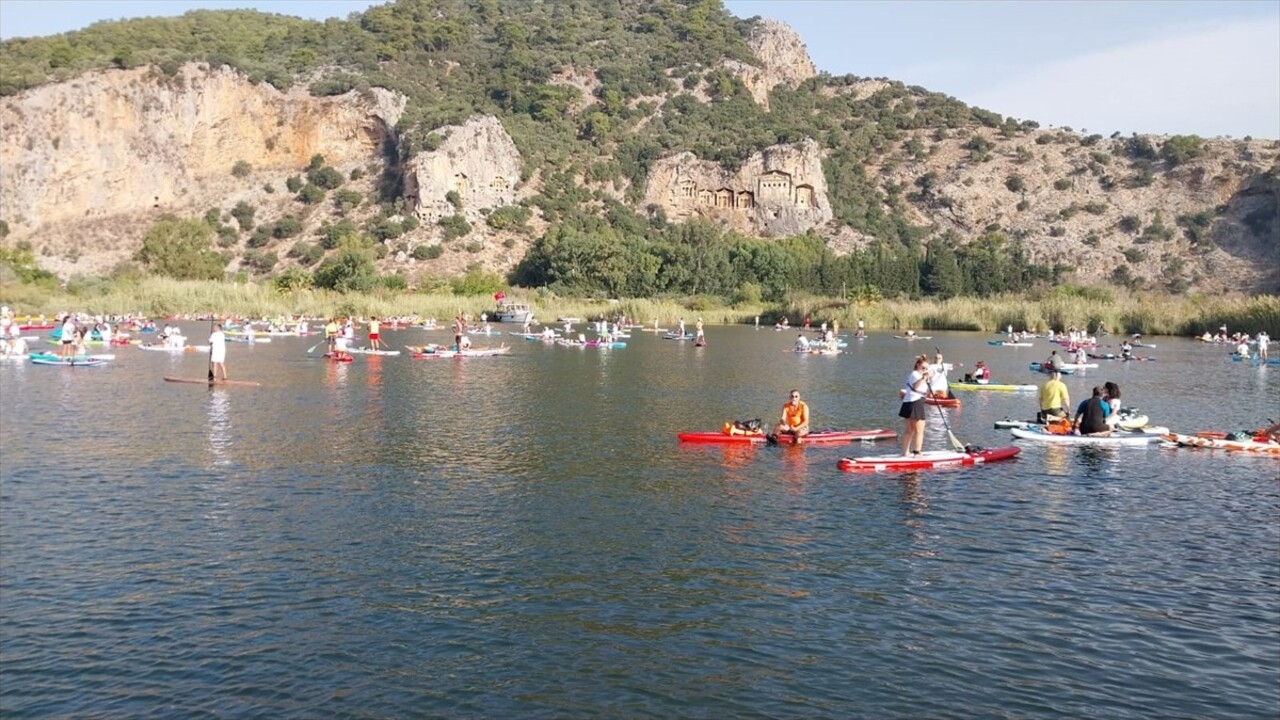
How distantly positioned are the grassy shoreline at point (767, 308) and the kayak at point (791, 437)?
218 ft

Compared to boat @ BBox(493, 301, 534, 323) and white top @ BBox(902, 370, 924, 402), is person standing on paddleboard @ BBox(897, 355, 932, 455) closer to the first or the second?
white top @ BBox(902, 370, 924, 402)

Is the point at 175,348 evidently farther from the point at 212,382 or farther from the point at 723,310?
the point at 723,310

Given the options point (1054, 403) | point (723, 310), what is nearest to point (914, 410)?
point (1054, 403)

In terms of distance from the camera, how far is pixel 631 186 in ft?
538

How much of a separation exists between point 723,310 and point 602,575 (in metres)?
99.6

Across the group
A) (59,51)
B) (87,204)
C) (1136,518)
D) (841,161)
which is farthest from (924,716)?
(841,161)

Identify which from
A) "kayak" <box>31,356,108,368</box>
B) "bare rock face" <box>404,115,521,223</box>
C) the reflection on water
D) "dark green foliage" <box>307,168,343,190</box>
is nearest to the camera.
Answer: the reflection on water

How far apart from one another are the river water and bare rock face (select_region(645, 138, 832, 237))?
445ft

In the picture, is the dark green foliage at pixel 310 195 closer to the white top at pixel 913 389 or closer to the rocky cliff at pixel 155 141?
the rocky cliff at pixel 155 141

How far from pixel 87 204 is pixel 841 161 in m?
113

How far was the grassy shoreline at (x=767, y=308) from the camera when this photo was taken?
89625mm

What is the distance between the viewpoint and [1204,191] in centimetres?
15200

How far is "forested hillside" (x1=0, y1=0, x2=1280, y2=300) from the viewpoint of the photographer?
12800 centimetres

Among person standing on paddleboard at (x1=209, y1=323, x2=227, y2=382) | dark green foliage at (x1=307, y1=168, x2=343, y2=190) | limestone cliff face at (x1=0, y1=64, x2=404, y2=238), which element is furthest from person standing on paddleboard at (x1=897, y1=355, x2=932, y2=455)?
dark green foliage at (x1=307, y1=168, x2=343, y2=190)
